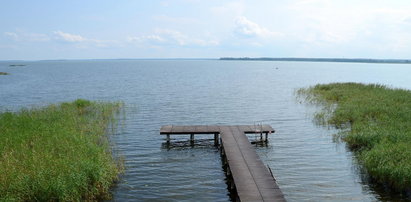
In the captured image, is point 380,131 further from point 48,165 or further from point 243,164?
point 48,165

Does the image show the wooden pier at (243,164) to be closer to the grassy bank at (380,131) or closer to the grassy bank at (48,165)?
the grassy bank at (380,131)

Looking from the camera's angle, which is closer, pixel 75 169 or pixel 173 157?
pixel 75 169

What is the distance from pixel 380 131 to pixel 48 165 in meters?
16.1

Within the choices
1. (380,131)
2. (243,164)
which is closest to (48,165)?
(243,164)

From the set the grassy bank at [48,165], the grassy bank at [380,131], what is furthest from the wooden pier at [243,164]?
the grassy bank at [48,165]

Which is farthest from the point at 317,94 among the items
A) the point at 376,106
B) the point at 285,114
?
the point at 376,106

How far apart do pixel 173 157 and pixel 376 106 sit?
628 inches

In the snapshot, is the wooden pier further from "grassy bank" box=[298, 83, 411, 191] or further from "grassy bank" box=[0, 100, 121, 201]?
"grassy bank" box=[0, 100, 121, 201]

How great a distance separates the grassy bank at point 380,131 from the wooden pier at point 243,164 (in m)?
4.70

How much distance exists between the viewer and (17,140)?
53.7ft

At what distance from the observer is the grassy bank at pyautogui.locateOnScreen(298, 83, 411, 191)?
14414 millimetres

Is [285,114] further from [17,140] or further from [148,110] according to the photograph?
[17,140]

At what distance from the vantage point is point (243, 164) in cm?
1538

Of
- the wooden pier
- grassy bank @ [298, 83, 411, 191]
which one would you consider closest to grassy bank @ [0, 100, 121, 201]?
the wooden pier
